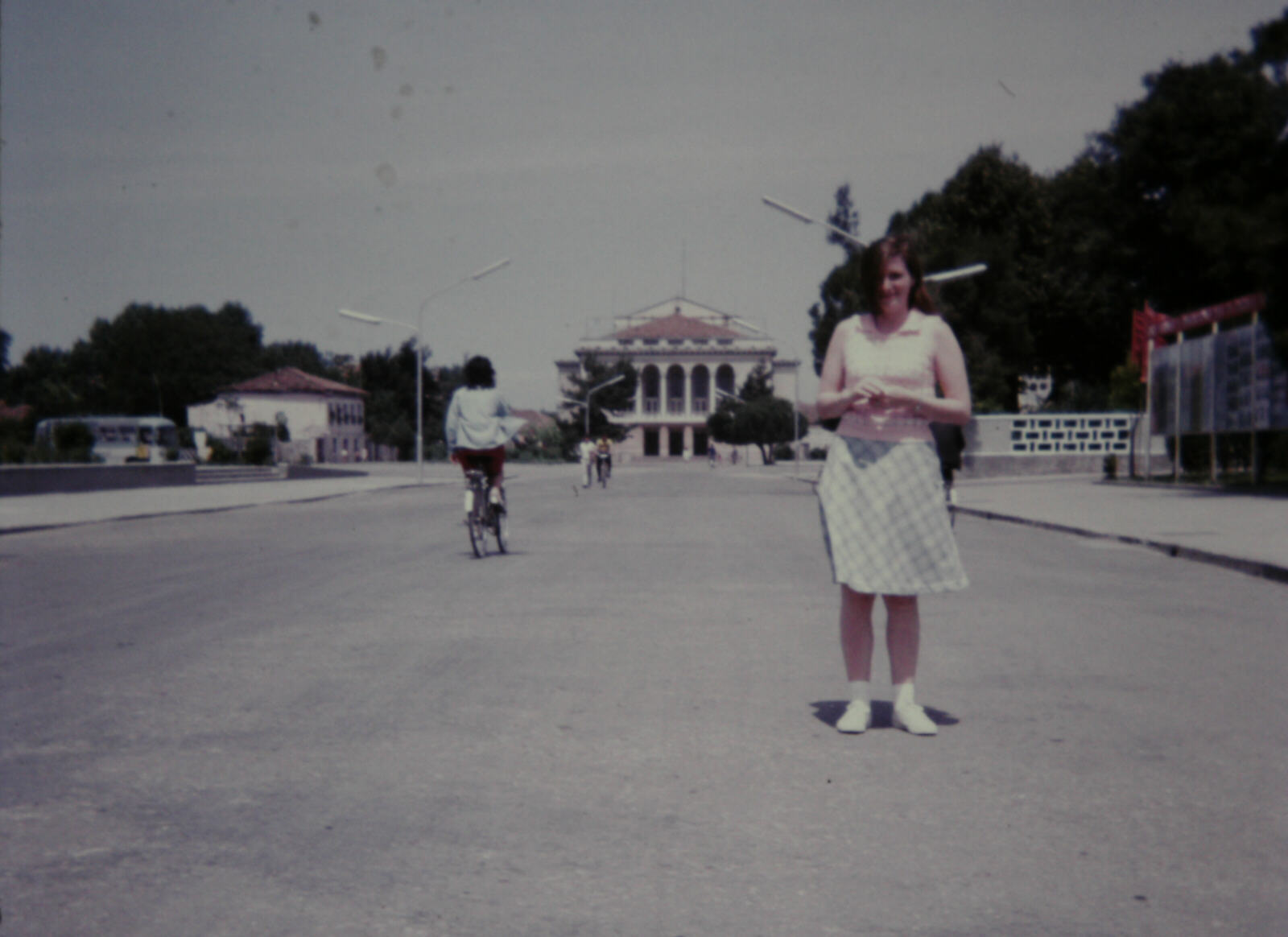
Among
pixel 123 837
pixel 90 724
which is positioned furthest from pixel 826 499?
pixel 90 724

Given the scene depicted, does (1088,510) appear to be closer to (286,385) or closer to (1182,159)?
(1182,159)

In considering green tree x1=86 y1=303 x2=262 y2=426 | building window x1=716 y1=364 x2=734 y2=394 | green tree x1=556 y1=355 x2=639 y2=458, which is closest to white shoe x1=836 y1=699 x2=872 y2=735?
green tree x1=556 y1=355 x2=639 y2=458

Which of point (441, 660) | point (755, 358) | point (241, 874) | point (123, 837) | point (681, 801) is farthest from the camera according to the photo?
point (755, 358)

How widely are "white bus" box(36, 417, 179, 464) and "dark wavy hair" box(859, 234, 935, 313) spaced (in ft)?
135

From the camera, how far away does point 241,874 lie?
11.3ft

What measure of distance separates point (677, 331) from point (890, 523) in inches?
4424

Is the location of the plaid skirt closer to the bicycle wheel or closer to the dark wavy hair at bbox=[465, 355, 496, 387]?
the dark wavy hair at bbox=[465, 355, 496, 387]

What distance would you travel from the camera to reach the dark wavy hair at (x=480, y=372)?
1256cm

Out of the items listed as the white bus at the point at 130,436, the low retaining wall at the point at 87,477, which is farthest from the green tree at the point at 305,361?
the low retaining wall at the point at 87,477

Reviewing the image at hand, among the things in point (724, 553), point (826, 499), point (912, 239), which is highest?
point (912, 239)

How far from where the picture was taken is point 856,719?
511cm

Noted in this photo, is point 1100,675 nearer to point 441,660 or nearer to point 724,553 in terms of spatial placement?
point 441,660

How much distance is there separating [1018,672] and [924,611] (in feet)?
8.59

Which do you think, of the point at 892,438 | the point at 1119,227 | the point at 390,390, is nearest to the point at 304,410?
the point at 390,390
